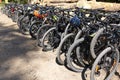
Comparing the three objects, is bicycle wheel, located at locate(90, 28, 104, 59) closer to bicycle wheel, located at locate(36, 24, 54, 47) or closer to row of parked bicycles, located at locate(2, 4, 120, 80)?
row of parked bicycles, located at locate(2, 4, 120, 80)

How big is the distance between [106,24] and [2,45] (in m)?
4.22

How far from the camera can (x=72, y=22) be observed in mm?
5738

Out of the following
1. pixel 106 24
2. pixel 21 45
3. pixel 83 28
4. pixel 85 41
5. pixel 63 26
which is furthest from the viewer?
pixel 21 45

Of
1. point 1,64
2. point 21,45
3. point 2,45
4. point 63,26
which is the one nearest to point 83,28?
point 63,26

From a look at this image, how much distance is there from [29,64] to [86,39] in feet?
5.57

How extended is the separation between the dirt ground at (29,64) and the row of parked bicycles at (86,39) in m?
0.24

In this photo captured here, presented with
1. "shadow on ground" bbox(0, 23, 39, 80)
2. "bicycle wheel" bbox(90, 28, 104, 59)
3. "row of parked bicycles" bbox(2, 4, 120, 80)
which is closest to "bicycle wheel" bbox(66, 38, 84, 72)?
"row of parked bicycles" bbox(2, 4, 120, 80)

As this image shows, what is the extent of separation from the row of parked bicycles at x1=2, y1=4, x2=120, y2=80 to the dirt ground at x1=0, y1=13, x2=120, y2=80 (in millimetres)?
237

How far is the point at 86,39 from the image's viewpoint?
5.01 metres

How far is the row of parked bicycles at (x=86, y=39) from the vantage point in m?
4.45

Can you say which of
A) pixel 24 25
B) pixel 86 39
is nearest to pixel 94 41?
pixel 86 39

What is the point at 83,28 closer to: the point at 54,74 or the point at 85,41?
the point at 85,41

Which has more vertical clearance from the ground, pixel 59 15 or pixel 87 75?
pixel 59 15

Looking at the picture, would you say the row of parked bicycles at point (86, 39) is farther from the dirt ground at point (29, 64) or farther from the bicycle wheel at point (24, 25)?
the bicycle wheel at point (24, 25)
